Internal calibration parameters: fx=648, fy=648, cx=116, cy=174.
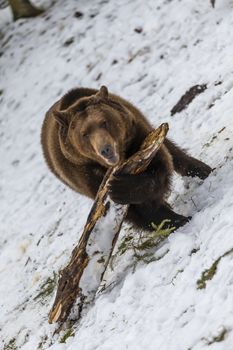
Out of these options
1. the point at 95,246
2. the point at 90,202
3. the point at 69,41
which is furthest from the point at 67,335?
the point at 69,41

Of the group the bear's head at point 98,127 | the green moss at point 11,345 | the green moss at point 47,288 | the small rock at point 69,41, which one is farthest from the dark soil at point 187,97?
the small rock at point 69,41

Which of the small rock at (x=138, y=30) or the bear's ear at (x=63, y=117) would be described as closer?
the bear's ear at (x=63, y=117)

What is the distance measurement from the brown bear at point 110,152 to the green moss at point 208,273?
1.16 metres

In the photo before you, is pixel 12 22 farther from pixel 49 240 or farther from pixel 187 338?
pixel 187 338

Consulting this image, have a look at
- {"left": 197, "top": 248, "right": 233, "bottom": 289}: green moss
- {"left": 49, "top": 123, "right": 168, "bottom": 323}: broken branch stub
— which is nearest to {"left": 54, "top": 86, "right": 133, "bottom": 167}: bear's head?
{"left": 49, "top": 123, "right": 168, "bottom": 323}: broken branch stub

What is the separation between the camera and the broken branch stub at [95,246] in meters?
5.36

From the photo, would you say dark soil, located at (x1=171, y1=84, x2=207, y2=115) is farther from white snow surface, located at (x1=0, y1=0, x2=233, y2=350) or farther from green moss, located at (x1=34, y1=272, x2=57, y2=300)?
green moss, located at (x1=34, y1=272, x2=57, y2=300)

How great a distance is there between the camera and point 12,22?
47.3 feet

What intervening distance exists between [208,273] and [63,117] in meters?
2.02

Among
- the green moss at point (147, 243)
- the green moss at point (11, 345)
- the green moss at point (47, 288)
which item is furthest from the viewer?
the green moss at point (47, 288)

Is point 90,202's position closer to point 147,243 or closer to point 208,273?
point 147,243

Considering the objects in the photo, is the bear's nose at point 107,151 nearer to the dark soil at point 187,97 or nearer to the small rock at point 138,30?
the dark soil at point 187,97

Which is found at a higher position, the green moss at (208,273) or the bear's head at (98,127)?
the bear's head at (98,127)

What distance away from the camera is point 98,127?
17.4ft
